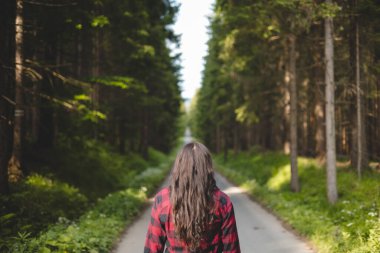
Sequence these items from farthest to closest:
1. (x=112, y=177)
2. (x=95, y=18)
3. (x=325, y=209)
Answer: (x=112, y=177)
(x=325, y=209)
(x=95, y=18)

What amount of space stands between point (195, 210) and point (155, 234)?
46cm

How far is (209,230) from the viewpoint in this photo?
321cm

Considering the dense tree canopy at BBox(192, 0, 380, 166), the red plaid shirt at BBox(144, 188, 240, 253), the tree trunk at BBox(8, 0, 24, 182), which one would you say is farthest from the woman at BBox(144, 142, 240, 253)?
the dense tree canopy at BBox(192, 0, 380, 166)

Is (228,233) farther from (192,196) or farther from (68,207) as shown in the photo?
(68,207)

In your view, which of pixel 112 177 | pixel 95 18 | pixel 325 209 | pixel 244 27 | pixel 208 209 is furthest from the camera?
pixel 112 177

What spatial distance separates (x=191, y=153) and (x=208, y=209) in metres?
0.46

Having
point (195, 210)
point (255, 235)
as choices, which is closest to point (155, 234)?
point (195, 210)

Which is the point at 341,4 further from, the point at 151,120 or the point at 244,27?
the point at 151,120

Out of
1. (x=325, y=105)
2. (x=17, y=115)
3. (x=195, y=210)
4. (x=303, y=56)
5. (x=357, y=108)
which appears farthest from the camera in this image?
(x=303, y=56)

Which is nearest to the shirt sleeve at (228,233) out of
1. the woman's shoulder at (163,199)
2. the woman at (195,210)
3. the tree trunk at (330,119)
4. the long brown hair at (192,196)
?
the woman at (195,210)

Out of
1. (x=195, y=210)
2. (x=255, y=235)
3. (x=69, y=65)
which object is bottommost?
(x=255, y=235)

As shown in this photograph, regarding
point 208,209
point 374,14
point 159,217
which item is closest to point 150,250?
point 159,217

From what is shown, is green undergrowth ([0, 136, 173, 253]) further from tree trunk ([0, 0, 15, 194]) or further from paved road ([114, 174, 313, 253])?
tree trunk ([0, 0, 15, 194])

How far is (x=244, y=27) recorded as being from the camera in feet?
57.3
